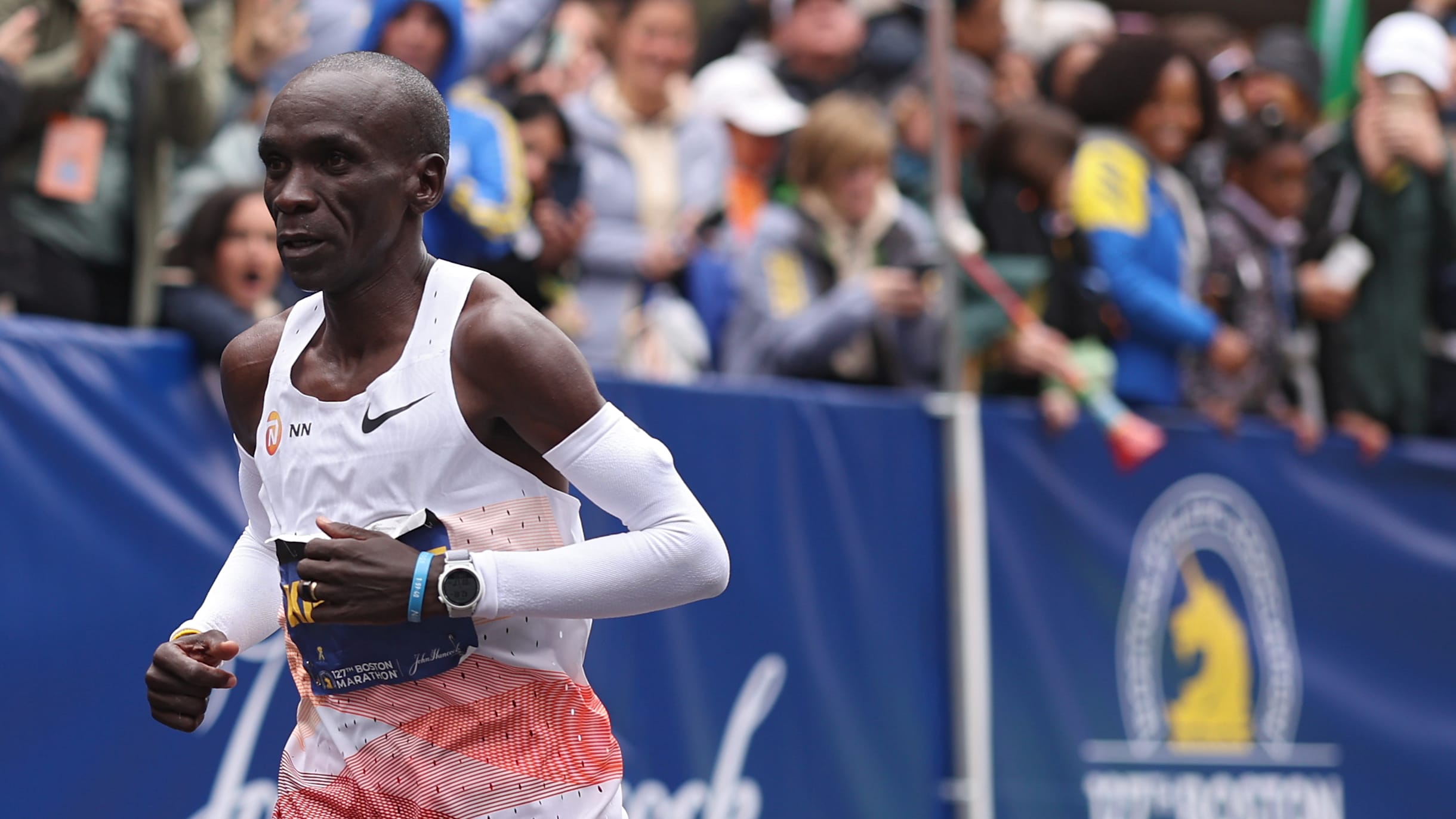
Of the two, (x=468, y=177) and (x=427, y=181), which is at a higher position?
(x=468, y=177)

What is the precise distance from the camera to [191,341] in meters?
5.21

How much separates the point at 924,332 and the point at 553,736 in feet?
14.0

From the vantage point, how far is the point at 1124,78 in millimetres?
7535

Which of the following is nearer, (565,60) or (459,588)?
(459,588)

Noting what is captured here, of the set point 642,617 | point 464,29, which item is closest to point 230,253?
point 464,29

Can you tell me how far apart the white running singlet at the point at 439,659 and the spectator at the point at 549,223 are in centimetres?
288

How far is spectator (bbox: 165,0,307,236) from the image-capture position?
5.70m

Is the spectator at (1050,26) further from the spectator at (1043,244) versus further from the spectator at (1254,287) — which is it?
the spectator at (1043,244)

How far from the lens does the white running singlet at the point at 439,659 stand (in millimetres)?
2877

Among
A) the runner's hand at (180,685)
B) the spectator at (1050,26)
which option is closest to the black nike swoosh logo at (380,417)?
the runner's hand at (180,685)

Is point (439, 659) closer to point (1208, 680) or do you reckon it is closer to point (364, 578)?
point (364, 578)

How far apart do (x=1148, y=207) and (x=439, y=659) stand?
509cm

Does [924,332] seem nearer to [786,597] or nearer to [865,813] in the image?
[786,597]

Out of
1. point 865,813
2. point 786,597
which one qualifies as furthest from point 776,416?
point 865,813
